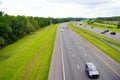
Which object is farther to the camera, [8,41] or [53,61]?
[8,41]

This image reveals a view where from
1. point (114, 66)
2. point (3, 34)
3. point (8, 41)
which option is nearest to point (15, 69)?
point (114, 66)

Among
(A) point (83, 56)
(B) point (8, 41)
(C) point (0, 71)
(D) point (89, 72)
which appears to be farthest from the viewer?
(B) point (8, 41)

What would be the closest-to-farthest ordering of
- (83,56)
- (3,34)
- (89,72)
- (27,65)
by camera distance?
1. (89,72)
2. (27,65)
3. (83,56)
4. (3,34)

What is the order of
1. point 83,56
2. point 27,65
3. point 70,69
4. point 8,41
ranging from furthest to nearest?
point 8,41 < point 83,56 < point 27,65 < point 70,69

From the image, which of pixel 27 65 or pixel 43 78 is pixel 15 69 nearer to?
pixel 27 65

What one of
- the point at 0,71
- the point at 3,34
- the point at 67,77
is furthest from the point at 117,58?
the point at 3,34

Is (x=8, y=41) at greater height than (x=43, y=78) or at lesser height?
lesser

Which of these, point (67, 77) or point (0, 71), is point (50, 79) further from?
point (0, 71)

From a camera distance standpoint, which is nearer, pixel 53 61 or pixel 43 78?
pixel 43 78

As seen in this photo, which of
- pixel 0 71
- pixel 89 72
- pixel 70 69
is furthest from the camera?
pixel 0 71
